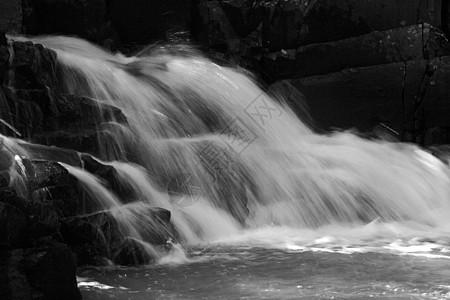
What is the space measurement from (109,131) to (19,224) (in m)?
3.26

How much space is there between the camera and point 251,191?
831 cm

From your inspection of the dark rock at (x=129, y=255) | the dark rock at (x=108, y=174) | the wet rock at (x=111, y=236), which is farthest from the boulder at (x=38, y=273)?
the dark rock at (x=108, y=174)

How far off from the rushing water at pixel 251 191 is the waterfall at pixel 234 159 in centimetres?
2

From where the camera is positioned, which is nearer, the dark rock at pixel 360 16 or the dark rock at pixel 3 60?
the dark rock at pixel 3 60

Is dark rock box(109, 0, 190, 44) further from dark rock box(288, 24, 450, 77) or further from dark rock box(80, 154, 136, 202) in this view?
dark rock box(80, 154, 136, 202)

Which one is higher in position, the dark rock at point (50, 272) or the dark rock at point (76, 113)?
the dark rock at point (76, 113)

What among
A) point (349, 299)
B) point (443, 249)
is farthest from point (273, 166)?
point (349, 299)

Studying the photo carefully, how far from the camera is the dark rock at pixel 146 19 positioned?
468 inches

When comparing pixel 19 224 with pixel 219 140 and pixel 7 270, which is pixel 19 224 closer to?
pixel 7 270

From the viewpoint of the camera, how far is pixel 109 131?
7.55 meters

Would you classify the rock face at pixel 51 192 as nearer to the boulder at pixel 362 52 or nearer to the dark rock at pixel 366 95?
the dark rock at pixel 366 95

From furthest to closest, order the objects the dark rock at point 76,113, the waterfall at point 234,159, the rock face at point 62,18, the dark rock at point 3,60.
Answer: the rock face at point 62,18 → the waterfall at point 234,159 → the dark rock at point 76,113 → the dark rock at point 3,60

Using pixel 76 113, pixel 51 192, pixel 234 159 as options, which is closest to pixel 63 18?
pixel 76 113

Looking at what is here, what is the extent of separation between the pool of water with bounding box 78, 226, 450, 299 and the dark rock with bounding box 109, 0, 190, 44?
5.99 metres
